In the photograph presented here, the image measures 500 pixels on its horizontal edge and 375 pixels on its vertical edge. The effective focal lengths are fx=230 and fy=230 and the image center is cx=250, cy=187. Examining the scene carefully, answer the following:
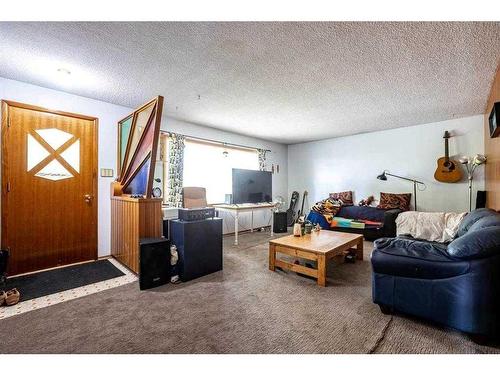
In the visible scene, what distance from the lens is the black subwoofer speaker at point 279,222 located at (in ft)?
17.3

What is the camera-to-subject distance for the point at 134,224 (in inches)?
104

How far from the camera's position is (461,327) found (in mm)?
1523

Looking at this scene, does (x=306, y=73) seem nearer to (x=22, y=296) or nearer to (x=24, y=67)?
(x=24, y=67)

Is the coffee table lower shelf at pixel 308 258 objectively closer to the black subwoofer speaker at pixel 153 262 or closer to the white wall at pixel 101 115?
the black subwoofer speaker at pixel 153 262

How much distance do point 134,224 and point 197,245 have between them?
76cm

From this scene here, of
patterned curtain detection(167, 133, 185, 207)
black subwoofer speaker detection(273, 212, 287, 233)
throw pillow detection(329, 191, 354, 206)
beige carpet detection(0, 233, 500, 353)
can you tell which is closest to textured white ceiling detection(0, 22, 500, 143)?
patterned curtain detection(167, 133, 185, 207)

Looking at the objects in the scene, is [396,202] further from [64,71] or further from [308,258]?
[64,71]

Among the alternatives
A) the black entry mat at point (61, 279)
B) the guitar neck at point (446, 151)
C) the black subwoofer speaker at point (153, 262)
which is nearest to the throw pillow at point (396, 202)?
the guitar neck at point (446, 151)

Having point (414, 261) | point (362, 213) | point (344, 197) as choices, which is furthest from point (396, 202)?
point (414, 261)

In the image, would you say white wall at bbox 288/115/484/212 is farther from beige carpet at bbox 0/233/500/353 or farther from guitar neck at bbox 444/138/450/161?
beige carpet at bbox 0/233/500/353

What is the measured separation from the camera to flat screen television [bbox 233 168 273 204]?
4613mm

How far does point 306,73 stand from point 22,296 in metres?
3.64

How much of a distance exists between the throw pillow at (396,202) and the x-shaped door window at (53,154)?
5343 millimetres
